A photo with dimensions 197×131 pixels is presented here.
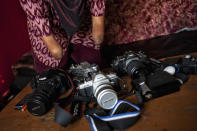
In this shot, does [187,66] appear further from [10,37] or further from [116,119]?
[10,37]

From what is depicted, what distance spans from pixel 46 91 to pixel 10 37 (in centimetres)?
84

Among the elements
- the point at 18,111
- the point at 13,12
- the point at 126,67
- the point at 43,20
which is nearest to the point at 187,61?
the point at 126,67

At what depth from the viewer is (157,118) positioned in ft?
1.62

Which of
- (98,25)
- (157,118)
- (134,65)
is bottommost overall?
(157,118)

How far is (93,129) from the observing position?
46 centimetres

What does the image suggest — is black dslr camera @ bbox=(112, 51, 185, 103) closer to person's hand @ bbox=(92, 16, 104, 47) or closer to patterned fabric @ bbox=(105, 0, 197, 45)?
person's hand @ bbox=(92, 16, 104, 47)

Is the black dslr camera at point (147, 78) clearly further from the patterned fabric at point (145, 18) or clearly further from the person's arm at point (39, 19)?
the patterned fabric at point (145, 18)

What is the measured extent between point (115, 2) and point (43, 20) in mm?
752

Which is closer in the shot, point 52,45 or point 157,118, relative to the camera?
point 157,118

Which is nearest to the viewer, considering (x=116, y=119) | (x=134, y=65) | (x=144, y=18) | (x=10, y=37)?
(x=116, y=119)

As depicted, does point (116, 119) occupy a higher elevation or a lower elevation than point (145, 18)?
lower

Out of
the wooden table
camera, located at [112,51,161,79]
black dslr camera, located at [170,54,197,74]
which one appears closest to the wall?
the wooden table

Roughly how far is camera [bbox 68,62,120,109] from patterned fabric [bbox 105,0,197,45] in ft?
2.40

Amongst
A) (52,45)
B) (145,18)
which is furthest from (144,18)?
(52,45)
